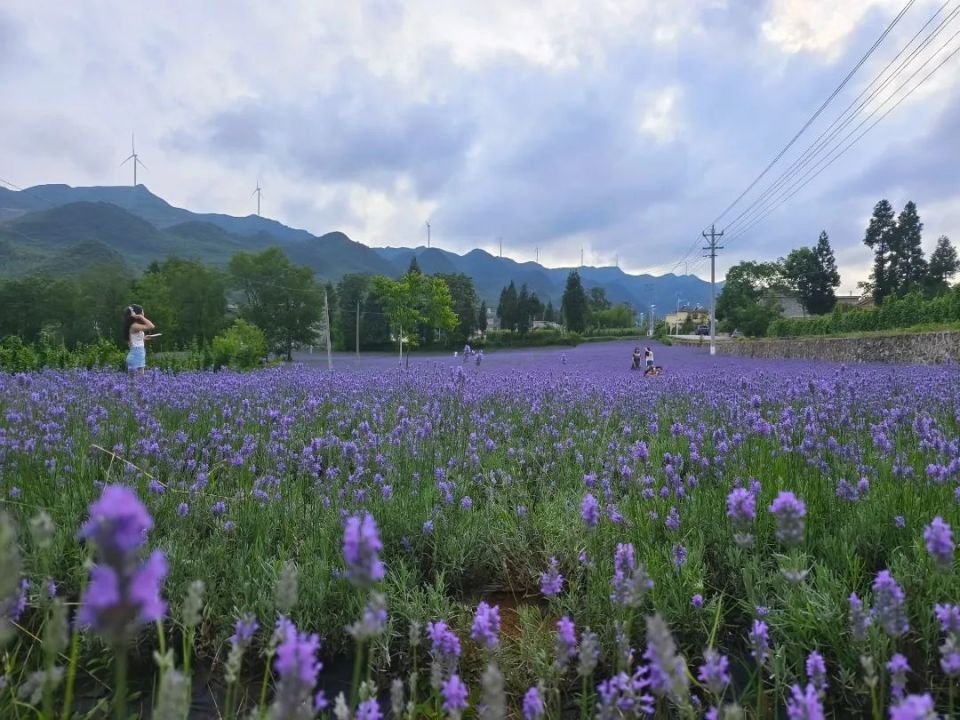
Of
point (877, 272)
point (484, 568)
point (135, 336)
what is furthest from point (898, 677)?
point (877, 272)

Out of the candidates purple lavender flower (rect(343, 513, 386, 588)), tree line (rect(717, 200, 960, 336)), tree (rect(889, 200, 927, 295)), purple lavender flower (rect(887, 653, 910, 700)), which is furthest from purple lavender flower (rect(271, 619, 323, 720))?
tree (rect(889, 200, 927, 295))

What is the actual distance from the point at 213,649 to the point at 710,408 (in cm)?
476

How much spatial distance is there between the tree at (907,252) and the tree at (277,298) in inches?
2154

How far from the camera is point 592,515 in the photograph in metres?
1.77

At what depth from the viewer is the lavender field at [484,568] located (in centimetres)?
115

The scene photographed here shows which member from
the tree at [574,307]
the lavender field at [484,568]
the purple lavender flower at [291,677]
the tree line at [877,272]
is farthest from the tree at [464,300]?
the purple lavender flower at [291,677]

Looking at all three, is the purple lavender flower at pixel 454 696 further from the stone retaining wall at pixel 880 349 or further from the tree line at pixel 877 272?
the tree line at pixel 877 272

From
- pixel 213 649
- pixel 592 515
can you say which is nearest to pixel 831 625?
pixel 592 515

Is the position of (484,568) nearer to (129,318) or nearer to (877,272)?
(129,318)

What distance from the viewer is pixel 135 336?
30.3 feet

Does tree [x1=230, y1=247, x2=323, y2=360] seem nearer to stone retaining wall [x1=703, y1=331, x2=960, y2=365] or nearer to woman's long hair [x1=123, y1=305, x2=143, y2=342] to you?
stone retaining wall [x1=703, y1=331, x2=960, y2=365]

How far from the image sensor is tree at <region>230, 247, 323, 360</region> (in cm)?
5281

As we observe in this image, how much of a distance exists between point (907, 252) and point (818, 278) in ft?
30.2

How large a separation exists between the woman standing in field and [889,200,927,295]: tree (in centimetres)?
6186
